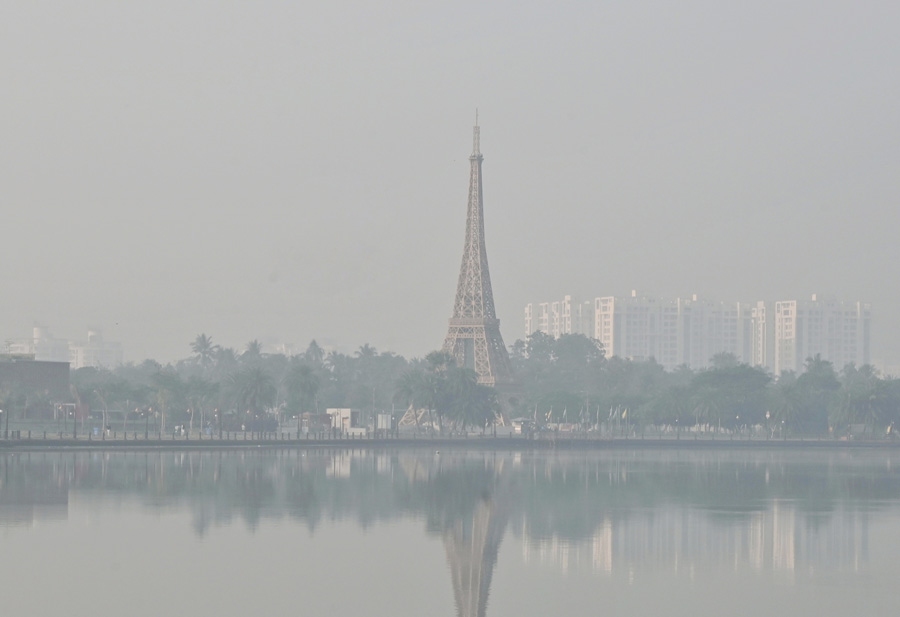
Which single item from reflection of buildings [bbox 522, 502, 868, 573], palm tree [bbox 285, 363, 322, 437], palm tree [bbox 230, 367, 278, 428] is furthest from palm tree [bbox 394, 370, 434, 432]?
reflection of buildings [bbox 522, 502, 868, 573]

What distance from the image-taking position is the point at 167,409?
439 feet

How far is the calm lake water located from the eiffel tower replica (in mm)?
77903

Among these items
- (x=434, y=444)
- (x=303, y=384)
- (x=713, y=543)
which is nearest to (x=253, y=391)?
(x=303, y=384)

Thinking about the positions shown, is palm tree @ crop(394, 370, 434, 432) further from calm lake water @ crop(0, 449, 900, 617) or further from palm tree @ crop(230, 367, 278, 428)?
calm lake water @ crop(0, 449, 900, 617)

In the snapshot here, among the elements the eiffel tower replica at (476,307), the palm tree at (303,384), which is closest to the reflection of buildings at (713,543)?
the palm tree at (303,384)

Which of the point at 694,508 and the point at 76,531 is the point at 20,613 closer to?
the point at 76,531

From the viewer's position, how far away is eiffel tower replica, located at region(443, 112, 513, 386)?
15288 centimetres

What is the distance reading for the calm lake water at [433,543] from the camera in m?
31.3

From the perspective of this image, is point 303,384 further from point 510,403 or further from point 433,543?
point 433,543

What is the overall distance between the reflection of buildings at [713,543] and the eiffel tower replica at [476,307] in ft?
328

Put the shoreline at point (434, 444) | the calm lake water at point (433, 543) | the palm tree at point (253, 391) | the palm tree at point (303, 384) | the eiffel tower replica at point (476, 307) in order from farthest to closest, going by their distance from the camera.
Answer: the eiffel tower replica at point (476, 307) → the palm tree at point (303, 384) → the palm tree at point (253, 391) → the shoreline at point (434, 444) → the calm lake water at point (433, 543)

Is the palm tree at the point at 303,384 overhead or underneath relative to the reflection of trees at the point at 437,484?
overhead

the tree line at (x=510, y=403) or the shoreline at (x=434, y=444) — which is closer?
the shoreline at (x=434, y=444)

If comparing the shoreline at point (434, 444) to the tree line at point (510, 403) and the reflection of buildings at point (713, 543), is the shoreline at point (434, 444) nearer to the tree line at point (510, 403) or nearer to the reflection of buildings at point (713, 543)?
the tree line at point (510, 403)
